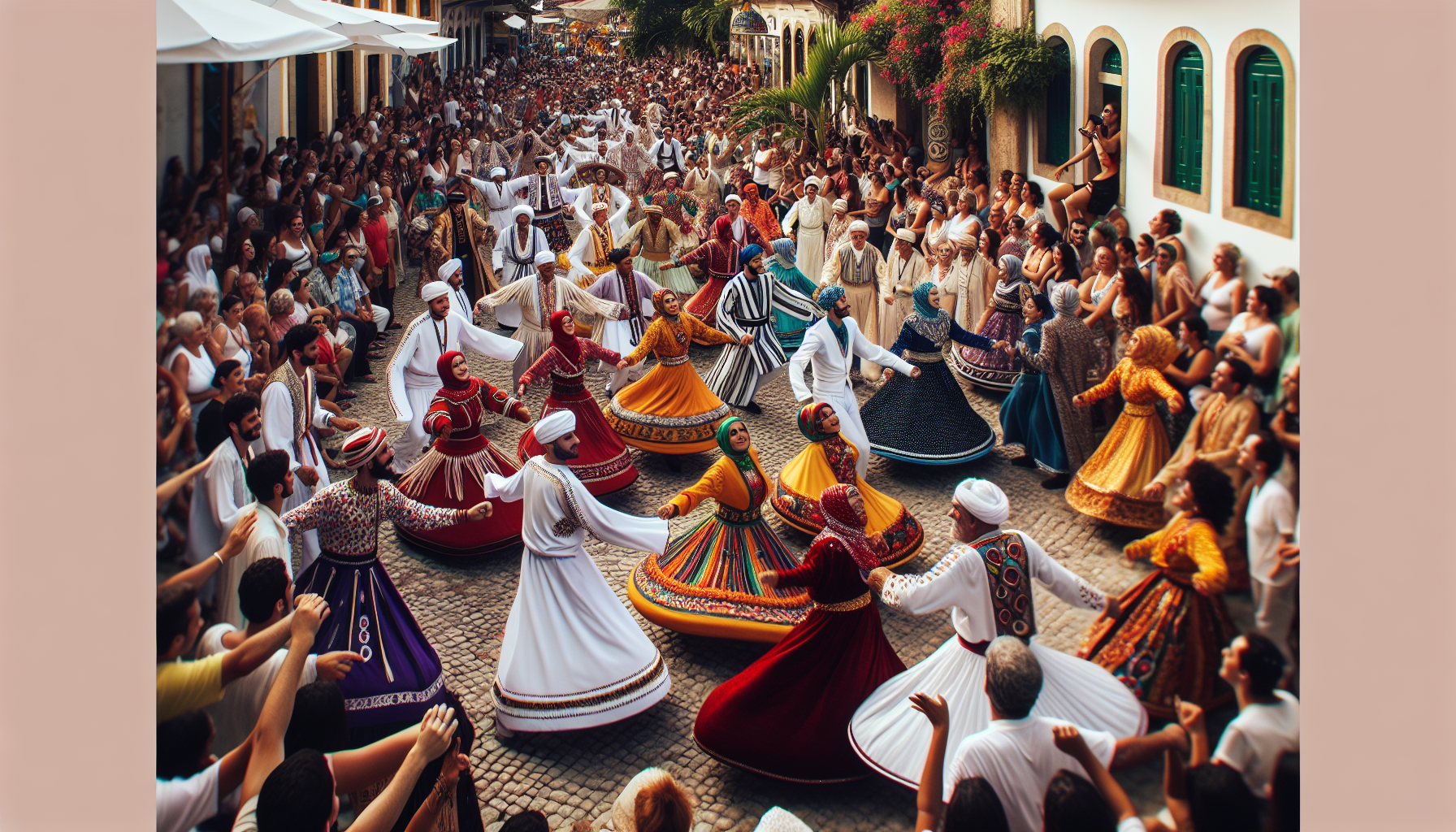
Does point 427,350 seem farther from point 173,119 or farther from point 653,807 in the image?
point 653,807

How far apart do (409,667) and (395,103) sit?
2631 cm

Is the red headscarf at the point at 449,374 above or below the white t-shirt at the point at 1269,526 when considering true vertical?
above

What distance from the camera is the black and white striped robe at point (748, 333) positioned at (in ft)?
36.7

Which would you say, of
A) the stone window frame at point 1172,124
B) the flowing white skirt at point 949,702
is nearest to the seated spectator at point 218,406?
the flowing white skirt at point 949,702

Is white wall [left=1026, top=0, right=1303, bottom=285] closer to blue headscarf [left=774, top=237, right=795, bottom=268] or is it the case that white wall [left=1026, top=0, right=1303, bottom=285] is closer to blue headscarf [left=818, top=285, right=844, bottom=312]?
blue headscarf [left=818, top=285, right=844, bottom=312]

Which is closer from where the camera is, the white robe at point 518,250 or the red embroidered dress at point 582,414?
the red embroidered dress at point 582,414

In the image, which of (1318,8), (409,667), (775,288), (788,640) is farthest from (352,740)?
(775,288)

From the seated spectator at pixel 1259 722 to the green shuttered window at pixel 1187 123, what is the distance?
62.8 inches

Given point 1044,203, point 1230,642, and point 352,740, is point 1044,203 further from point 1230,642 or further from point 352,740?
point 352,740

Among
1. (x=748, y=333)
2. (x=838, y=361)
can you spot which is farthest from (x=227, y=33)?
(x=748, y=333)

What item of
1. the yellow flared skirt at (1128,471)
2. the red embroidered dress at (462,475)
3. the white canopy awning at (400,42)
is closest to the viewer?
the yellow flared skirt at (1128,471)

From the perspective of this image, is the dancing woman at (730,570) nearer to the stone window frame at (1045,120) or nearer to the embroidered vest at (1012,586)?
the embroidered vest at (1012,586)

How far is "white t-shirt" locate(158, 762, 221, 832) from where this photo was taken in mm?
4363

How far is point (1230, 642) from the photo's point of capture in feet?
13.2
